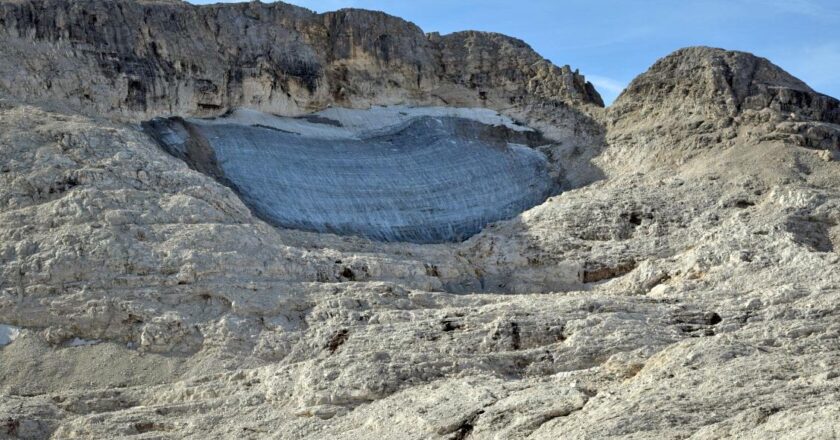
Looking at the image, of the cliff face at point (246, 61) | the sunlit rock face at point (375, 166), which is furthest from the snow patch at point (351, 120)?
the cliff face at point (246, 61)

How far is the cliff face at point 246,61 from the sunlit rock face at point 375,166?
0.61 meters

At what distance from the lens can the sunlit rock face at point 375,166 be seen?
29.6 meters

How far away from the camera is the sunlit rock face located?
97.0 feet

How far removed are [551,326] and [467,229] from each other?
821cm

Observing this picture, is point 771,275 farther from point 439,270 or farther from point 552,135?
point 552,135

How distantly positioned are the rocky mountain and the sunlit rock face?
9cm

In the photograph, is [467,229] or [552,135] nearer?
[467,229]

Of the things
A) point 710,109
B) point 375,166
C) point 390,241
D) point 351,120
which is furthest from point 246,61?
point 710,109

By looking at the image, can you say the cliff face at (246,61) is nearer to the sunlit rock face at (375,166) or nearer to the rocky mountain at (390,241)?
the rocky mountain at (390,241)

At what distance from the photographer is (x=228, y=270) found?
77.4 ft

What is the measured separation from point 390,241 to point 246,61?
6.39m

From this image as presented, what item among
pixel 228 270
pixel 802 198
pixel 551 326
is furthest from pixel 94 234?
pixel 802 198

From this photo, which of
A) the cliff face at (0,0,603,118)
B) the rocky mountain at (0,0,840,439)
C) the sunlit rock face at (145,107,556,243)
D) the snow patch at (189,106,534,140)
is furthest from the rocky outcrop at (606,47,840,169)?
the snow patch at (189,106,534,140)

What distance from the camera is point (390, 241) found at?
95.1 ft
